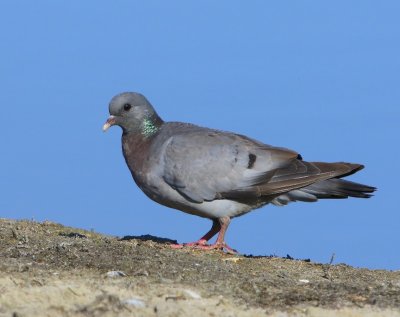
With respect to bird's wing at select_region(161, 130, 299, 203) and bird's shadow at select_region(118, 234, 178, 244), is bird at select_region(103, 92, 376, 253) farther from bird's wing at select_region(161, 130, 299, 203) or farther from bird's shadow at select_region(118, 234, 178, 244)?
bird's shadow at select_region(118, 234, 178, 244)

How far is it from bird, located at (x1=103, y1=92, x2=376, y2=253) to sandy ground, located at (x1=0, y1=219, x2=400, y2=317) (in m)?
0.61

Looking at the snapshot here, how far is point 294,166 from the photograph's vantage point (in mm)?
10094

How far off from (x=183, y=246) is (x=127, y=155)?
4.43 feet

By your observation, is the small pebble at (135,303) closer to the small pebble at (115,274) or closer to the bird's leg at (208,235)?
the small pebble at (115,274)

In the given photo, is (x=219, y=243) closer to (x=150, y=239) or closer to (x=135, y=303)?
(x=150, y=239)

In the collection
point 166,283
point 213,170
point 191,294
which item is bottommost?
point 191,294

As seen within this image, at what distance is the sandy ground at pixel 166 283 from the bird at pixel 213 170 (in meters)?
0.61

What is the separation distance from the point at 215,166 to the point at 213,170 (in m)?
0.07

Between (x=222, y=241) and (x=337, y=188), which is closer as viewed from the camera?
(x=222, y=241)

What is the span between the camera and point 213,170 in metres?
9.76

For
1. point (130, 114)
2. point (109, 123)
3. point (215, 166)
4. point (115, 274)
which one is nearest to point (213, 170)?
point (215, 166)

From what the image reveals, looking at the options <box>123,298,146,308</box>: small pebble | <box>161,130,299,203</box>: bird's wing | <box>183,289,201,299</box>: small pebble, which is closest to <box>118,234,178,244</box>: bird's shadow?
<box>161,130,299,203</box>: bird's wing

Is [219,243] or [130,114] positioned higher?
[130,114]

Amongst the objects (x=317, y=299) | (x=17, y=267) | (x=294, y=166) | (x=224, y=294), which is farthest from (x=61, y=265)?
(x=294, y=166)
